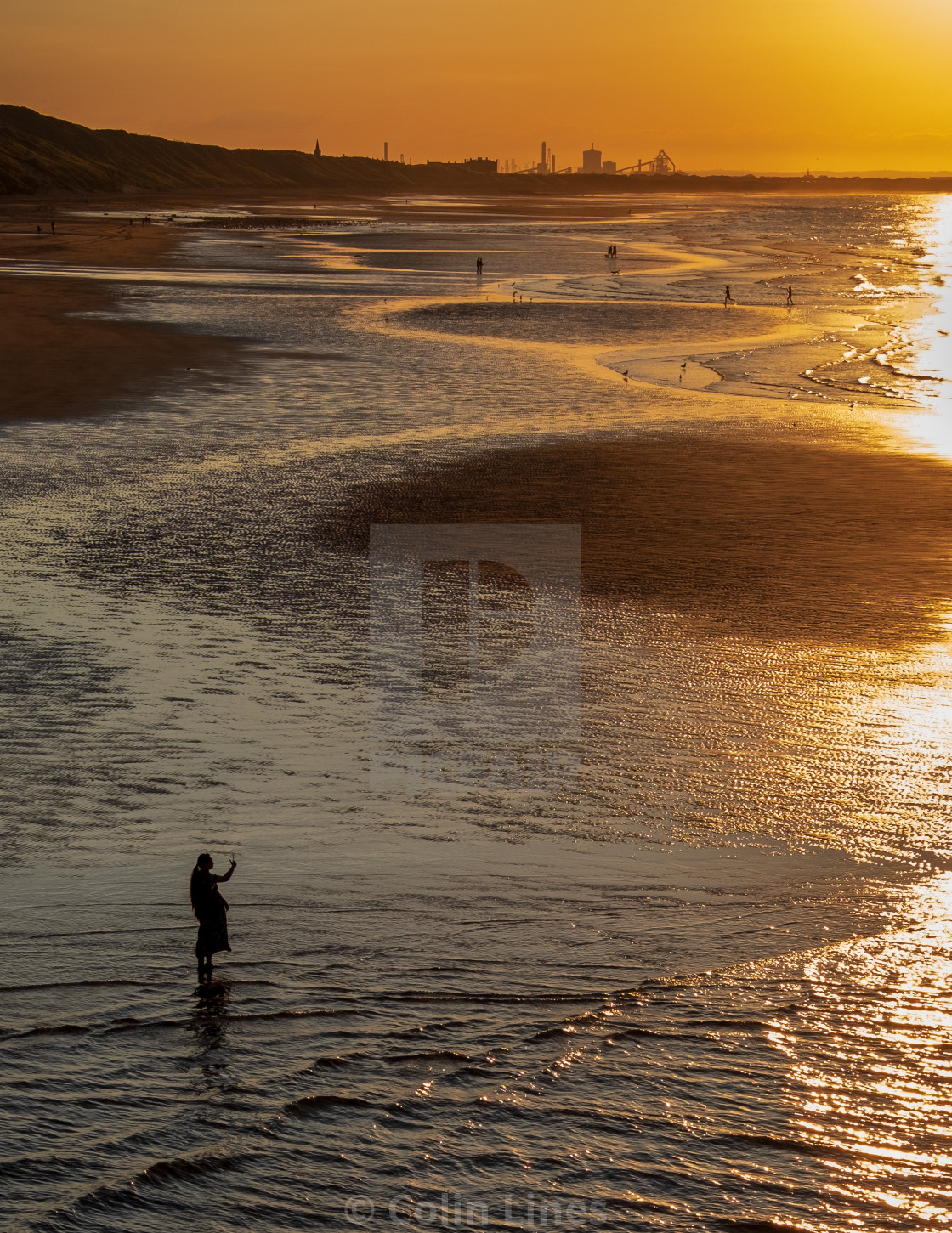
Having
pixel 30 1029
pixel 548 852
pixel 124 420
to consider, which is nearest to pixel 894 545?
pixel 548 852

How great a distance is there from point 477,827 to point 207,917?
118 inches

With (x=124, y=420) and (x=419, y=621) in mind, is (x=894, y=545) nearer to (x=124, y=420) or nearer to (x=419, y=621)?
(x=419, y=621)

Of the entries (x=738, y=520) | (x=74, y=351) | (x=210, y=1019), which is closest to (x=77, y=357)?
(x=74, y=351)

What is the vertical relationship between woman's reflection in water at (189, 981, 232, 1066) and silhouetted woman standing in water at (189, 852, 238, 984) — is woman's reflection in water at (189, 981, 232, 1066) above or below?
below

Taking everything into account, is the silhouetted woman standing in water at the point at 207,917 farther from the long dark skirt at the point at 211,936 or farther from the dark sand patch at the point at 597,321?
the dark sand patch at the point at 597,321

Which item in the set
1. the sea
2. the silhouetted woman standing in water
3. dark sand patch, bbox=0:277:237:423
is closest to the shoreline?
dark sand patch, bbox=0:277:237:423

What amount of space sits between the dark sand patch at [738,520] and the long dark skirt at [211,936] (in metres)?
8.72

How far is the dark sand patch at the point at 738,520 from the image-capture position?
623 inches

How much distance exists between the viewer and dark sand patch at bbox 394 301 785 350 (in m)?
43.2

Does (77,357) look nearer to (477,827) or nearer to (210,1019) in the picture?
(477,827)

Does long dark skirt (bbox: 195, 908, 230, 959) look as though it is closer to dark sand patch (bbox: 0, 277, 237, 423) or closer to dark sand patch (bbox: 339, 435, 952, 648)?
dark sand patch (bbox: 339, 435, 952, 648)

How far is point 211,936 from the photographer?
7918 mm

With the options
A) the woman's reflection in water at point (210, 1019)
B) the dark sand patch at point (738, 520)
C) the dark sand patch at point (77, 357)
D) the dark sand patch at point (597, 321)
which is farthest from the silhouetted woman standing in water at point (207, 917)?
the dark sand patch at point (597, 321)

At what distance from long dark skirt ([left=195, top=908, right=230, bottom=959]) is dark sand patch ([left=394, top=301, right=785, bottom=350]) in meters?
35.7
